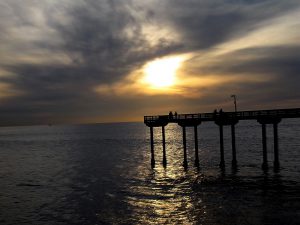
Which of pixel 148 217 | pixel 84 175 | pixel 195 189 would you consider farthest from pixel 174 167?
pixel 148 217

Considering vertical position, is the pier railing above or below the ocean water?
above

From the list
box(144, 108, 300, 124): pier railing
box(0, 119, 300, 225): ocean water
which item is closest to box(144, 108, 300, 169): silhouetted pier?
box(144, 108, 300, 124): pier railing

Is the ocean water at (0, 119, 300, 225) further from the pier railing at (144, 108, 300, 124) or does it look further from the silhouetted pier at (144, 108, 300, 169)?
the pier railing at (144, 108, 300, 124)

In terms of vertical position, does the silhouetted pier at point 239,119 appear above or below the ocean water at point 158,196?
above

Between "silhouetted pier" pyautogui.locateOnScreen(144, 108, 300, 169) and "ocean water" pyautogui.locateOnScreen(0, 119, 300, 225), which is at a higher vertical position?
"silhouetted pier" pyautogui.locateOnScreen(144, 108, 300, 169)

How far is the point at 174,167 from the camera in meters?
44.6

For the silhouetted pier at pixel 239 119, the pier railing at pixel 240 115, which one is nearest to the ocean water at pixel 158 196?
the silhouetted pier at pixel 239 119

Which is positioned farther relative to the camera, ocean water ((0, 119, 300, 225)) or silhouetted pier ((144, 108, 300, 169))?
silhouetted pier ((144, 108, 300, 169))

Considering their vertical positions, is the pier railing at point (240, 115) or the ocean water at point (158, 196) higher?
the pier railing at point (240, 115)

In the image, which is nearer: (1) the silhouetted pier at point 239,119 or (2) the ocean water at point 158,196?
(2) the ocean water at point 158,196

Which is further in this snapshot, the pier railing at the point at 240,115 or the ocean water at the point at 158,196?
the pier railing at the point at 240,115

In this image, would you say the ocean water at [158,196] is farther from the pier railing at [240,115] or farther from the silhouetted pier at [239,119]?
the pier railing at [240,115]

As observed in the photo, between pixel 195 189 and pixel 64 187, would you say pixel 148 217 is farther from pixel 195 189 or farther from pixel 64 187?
pixel 64 187

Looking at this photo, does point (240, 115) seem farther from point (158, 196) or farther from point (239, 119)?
point (158, 196)
